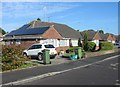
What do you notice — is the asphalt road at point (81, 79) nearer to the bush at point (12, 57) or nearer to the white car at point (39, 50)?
the bush at point (12, 57)

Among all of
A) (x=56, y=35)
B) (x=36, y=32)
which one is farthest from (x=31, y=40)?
(x=56, y=35)

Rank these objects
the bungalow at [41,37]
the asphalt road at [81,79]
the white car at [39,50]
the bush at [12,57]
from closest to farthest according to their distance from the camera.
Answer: the asphalt road at [81,79] < the bush at [12,57] < the white car at [39,50] < the bungalow at [41,37]

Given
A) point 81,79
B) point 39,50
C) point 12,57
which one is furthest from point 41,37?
point 81,79

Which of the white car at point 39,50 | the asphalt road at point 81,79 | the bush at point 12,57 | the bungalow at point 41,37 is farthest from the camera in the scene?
the bungalow at point 41,37

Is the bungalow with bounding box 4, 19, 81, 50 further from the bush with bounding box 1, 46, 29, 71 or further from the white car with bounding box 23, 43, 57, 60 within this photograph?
the bush with bounding box 1, 46, 29, 71

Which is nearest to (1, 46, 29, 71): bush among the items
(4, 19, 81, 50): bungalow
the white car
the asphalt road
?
the asphalt road

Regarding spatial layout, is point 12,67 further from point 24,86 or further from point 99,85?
point 99,85

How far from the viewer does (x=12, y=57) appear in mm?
21000

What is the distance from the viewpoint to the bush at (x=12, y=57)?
66.8ft

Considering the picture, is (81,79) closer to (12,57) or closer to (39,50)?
(12,57)

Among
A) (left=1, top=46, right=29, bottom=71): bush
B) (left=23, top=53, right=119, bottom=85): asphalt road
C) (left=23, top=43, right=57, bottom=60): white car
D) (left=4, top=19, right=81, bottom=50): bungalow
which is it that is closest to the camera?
(left=23, top=53, right=119, bottom=85): asphalt road

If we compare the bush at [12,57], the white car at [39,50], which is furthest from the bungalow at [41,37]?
the bush at [12,57]

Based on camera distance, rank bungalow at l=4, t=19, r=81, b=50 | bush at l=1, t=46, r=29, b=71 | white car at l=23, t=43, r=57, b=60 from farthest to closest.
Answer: bungalow at l=4, t=19, r=81, b=50 → white car at l=23, t=43, r=57, b=60 → bush at l=1, t=46, r=29, b=71

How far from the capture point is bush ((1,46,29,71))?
66.8 feet
